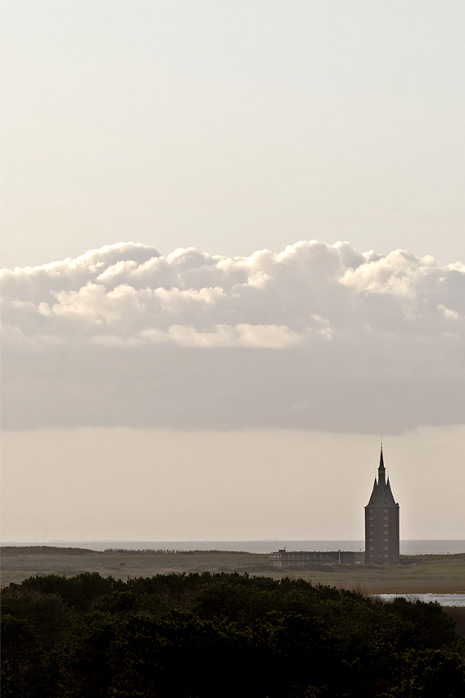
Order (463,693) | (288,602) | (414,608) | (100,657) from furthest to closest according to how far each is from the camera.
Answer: (414,608) → (288,602) → (100,657) → (463,693)

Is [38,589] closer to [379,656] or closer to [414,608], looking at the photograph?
[414,608]

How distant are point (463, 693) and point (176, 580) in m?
57.2

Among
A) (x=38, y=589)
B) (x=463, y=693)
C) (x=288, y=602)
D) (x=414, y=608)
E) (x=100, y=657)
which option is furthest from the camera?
(x=38, y=589)

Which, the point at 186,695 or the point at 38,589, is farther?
the point at 38,589

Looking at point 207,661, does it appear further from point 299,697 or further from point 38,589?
point 38,589

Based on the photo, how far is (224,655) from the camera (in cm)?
6216

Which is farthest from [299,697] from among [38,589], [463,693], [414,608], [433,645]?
[38,589]

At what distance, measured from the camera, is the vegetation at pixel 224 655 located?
201 feet

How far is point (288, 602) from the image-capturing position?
3312 inches

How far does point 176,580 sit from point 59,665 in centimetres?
4071

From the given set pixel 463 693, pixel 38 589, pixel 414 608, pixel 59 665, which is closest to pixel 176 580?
pixel 38 589

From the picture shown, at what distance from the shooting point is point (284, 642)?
6456 cm

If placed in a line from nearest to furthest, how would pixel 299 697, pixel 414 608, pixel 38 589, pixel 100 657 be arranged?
1. pixel 299 697
2. pixel 100 657
3. pixel 414 608
4. pixel 38 589

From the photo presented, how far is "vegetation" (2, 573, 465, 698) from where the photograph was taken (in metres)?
61.3
